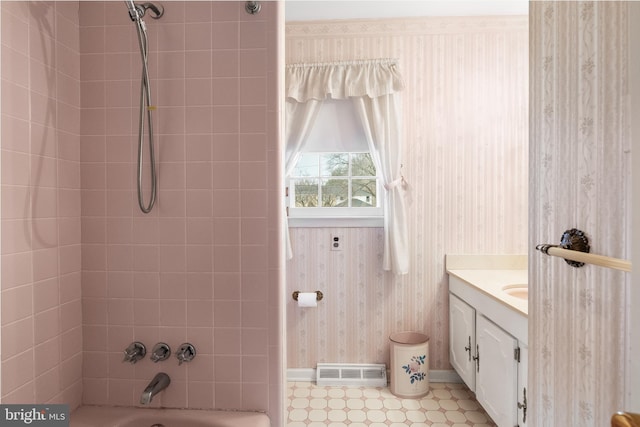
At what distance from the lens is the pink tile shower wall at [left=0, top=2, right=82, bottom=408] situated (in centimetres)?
108

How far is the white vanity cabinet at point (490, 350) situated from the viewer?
1.65m

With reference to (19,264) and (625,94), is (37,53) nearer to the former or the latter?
(19,264)

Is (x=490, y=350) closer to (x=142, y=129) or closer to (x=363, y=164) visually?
(x=363, y=164)

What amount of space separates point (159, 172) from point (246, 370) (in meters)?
0.86

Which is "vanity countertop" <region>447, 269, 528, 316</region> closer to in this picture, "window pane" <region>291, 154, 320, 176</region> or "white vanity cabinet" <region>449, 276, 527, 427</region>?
"white vanity cabinet" <region>449, 276, 527, 427</region>

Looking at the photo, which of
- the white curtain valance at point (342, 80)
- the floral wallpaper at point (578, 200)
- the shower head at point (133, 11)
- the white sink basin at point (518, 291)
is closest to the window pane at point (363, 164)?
the white curtain valance at point (342, 80)

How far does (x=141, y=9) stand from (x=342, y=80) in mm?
1567

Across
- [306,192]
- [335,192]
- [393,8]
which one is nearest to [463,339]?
[335,192]

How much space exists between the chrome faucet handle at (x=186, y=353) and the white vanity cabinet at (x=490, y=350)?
144cm

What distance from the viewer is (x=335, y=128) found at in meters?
2.65

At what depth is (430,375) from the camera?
2.55 meters

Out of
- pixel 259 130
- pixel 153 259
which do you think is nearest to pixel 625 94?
pixel 259 130

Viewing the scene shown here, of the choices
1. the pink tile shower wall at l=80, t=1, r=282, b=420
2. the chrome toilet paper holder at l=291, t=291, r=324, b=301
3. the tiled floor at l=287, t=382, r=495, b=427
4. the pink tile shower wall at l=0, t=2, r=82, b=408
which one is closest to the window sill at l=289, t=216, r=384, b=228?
the chrome toilet paper holder at l=291, t=291, r=324, b=301

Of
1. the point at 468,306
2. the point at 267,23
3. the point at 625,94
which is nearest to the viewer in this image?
the point at 625,94
